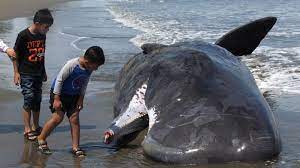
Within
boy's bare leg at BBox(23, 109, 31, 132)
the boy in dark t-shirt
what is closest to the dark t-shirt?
Answer: the boy in dark t-shirt

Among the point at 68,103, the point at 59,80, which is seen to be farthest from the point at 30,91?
the point at 59,80

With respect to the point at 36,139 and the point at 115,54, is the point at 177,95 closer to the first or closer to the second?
the point at 36,139

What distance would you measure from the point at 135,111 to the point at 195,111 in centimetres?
87

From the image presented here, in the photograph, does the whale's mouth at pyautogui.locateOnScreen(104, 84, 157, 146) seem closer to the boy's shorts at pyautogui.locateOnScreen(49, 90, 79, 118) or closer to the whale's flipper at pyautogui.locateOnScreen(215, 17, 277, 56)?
the boy's shorts at pyautogui.locateOnScreen(49, 90, 79, 118)

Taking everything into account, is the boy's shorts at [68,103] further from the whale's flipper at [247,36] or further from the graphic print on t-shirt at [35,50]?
the whale's flipper at [247,36]

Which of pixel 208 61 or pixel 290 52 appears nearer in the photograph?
pixel 208 61

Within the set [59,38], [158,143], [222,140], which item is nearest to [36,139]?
[158,143]

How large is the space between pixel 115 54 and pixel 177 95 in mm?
7788

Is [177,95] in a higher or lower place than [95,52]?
lower

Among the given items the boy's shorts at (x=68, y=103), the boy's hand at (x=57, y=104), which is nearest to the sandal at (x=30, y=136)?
the boy's shorts at (x=68, y=103)

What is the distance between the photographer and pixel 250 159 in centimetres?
539

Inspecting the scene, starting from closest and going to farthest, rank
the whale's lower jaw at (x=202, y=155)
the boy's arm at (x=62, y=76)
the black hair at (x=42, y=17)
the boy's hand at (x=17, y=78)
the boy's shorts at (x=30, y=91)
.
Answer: the whale's lower jaw at (x=202, y=155) → the boy's arm at (x=62, y=76) → the black hair at (x=42, y=17) → the boy's hand at (x=17, y=78) → the boy's shorts at (x=30, y=91)

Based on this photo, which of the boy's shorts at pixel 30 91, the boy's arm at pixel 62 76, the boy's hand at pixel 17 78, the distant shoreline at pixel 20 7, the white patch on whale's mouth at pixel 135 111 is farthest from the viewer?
the distant shoreline at pixel 20 7

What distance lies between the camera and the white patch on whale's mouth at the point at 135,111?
19.9ft
